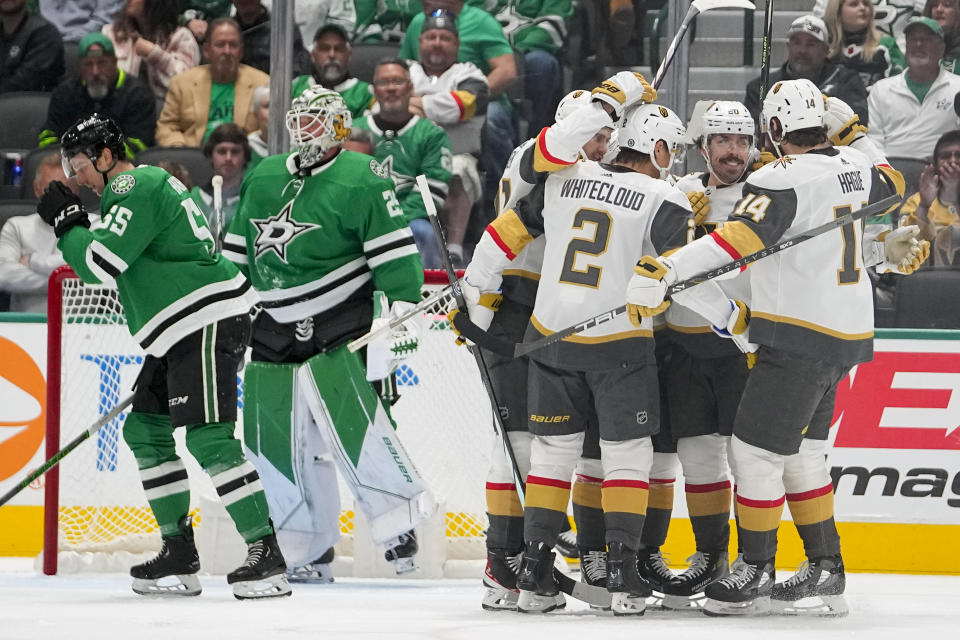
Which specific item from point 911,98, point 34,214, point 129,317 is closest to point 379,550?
point 129,317

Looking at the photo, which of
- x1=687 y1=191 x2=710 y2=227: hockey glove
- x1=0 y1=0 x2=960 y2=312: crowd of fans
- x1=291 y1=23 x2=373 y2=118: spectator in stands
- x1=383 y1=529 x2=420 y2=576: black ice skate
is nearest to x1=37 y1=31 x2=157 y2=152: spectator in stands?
x1=0 y1=0 x2=960 y2=312: crowd of fans

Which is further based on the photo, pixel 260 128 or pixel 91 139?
pixel 260 128

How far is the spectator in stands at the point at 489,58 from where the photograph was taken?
5695 millimetres

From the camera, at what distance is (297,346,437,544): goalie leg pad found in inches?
179

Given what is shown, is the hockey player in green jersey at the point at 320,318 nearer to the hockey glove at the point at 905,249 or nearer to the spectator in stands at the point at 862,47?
the hockey glove at the point at 905,249

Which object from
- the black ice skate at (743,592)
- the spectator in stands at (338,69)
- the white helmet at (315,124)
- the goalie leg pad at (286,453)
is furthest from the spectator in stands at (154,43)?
the black ice skate at (743,592)

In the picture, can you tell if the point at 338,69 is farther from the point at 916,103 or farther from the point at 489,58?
the point at 916,103

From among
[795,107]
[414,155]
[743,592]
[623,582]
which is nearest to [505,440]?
[623,582]

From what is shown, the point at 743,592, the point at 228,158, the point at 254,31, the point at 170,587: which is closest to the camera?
the point at 743,592

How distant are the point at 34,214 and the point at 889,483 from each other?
328cm

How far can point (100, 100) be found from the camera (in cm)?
629

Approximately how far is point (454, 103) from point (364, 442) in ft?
5.84

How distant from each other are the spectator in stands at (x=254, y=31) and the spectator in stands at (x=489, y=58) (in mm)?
555

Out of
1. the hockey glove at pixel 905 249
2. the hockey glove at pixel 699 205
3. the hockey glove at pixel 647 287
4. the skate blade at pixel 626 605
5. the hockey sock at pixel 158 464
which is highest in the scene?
the hockey glove at pixel 699 205
